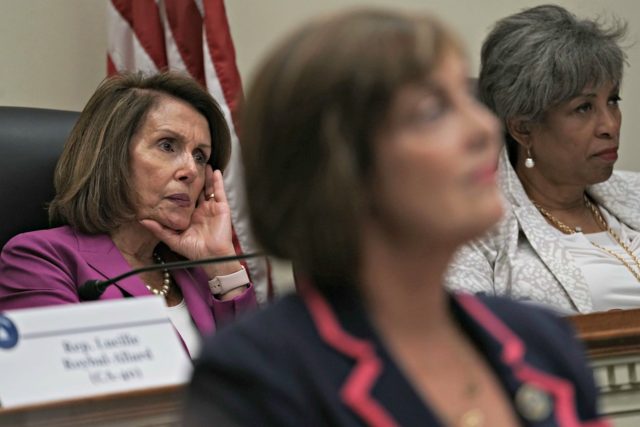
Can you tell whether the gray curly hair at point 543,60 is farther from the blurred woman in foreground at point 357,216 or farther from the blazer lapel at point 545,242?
the blurred woman in foreground at point 357,216

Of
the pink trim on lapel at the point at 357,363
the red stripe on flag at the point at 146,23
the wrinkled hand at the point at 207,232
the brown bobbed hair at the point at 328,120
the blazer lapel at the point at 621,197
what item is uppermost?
the brown bobbed hair at the point at 328,120

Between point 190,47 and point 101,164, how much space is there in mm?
770

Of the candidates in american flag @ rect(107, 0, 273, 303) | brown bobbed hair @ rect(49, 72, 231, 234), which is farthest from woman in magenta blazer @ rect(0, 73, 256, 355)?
american flag @ rect(107, 0, 273, 303)

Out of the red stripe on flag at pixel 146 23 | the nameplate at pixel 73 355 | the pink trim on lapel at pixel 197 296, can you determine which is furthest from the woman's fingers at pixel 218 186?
the nameplate at pixel 73 355

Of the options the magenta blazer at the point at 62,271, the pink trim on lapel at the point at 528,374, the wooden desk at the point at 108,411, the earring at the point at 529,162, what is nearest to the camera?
the pink trim on lapel at the point at 528,374

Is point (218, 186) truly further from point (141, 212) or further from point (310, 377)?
point (310, 377)

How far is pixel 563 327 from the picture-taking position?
1161mm

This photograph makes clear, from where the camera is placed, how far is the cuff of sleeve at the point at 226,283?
108 inches

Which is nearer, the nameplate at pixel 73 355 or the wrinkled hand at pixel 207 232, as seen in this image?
the nameplate at pixel 73 355

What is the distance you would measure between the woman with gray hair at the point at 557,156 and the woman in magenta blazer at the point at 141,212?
636 mm

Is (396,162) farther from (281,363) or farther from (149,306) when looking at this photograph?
(149,306)

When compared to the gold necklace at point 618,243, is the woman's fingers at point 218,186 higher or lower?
higher

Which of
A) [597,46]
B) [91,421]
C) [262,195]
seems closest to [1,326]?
[91,421]

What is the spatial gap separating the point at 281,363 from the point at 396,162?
202 millimetres
